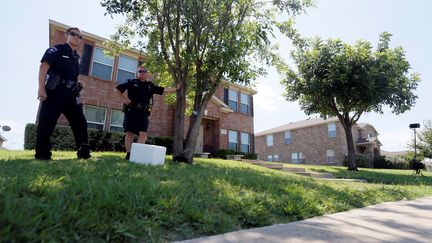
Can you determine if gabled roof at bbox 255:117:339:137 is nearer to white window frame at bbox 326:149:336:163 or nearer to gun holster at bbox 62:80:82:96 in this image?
white window frame at bbox 326:149:336:163

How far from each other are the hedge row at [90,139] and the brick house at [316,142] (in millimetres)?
21585

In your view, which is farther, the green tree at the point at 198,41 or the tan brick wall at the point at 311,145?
the tan brick wall at the point at 311,145

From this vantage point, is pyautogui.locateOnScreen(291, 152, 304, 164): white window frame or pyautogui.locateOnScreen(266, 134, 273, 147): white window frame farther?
pyautogui.locateOnScreen(266, 134, 273, 147): white window frame

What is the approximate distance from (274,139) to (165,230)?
3426cm

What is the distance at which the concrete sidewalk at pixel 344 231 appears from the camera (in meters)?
1.79

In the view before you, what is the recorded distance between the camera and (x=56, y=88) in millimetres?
4219

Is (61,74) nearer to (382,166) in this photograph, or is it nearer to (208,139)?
(208,139)

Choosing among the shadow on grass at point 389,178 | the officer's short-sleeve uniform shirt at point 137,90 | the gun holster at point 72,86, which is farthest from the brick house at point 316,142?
the gun holster at point 72,86

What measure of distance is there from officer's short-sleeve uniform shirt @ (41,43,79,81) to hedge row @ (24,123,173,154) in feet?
23.8

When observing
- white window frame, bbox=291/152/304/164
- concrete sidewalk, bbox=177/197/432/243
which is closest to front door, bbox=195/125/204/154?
concrete sidewalk, bbox=177/197/432/243

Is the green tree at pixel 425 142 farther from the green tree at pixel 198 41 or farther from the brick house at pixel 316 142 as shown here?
the green tree at pixel 198 41

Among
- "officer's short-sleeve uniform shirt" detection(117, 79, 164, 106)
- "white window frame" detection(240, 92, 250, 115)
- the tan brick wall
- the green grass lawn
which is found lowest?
the green grass lawn

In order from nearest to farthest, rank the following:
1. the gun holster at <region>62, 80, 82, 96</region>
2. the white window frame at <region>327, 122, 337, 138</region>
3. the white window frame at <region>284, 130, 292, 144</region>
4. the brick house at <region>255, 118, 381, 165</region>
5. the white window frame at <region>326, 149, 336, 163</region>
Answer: the gun holster at <region>62, 80, 82, 96</region>
the white window frame at <region>326, 149, 336, 163</region>
the brick house at <region>255, 118, 381, 165</region>
the white window frame at <region>327, 122, 337, 138</region>
the white window frame at <region>284, 130, 292, 144</region>

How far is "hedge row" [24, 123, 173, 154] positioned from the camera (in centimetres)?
1057
